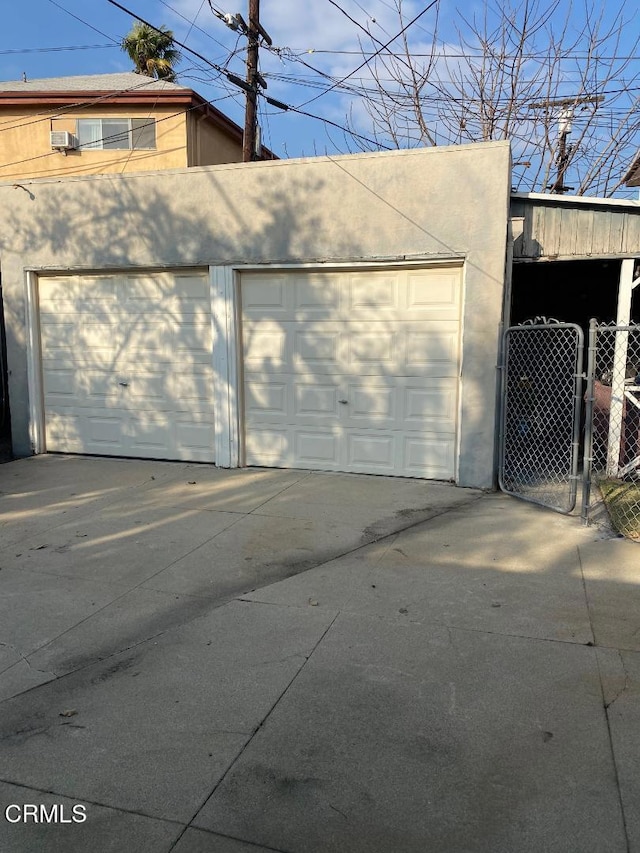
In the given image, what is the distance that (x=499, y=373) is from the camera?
6867mm

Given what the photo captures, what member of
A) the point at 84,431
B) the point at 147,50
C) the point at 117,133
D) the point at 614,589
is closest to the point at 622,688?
the point at 614,589

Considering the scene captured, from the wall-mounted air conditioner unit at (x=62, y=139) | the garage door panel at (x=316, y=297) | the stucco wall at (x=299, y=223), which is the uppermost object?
the wall-mounted air conditioner unit at (x=62, y=139)

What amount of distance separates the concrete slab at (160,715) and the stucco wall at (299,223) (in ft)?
13.6

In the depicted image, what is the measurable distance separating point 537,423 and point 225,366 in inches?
165

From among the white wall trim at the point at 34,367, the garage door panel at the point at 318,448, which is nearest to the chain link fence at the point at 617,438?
the garage door panel at the point at 318,448

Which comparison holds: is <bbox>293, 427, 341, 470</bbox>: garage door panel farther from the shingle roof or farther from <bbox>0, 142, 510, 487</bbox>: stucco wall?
the shingle roof

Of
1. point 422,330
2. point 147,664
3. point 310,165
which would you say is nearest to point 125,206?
point 310,165

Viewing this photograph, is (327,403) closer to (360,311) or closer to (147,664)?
(360,311)

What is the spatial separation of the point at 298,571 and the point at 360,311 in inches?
145

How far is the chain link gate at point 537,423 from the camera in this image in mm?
6761

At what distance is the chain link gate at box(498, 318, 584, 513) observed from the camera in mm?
6761

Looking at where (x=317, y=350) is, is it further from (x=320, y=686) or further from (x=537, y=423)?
(x=320, y=686)

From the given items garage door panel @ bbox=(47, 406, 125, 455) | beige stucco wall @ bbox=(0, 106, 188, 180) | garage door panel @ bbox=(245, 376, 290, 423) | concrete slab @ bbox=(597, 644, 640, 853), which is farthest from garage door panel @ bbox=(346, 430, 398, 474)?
beige stucco wall @ bbox=(0, 106, 188, 180)

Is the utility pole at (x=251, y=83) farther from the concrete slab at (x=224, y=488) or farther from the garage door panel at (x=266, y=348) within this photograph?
the concrete slab at (x=224, y=488)
